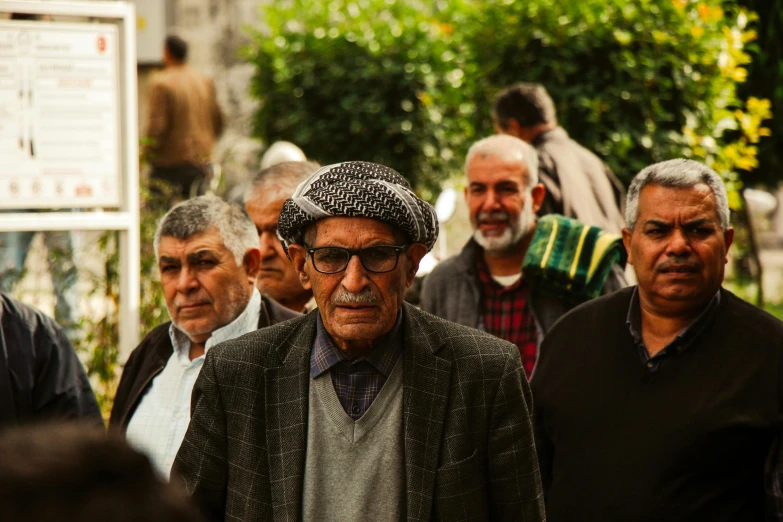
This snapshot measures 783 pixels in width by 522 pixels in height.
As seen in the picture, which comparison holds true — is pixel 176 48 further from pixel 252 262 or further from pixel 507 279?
pixel 252 262

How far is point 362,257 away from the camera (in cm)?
281

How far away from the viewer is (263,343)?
285 centimetres

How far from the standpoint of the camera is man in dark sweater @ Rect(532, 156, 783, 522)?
11.1 ft

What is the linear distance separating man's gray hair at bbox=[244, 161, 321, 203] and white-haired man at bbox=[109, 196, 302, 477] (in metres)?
0.59

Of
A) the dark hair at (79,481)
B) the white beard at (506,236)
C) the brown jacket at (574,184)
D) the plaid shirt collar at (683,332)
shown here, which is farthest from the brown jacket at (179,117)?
the dark hair at (79,481)

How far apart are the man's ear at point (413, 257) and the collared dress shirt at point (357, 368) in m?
0.17

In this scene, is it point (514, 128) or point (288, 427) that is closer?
point (288, 427)

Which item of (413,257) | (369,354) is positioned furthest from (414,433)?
(413,257)

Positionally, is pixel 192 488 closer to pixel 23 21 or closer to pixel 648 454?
pixel 648 454

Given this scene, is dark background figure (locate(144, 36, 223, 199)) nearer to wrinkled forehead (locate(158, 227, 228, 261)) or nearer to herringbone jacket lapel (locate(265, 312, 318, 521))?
wrinkled forehead (locate(158, 227, 228, 261))

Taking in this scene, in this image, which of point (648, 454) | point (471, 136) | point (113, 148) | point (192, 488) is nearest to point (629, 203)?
point (648, 454)

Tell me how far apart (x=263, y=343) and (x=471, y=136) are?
5766mm

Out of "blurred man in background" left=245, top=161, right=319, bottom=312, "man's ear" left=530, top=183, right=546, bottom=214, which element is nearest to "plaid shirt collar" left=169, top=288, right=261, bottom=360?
"blurred man in background" left=245, top=161, right=319, bottom=312

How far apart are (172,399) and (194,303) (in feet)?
1.18
